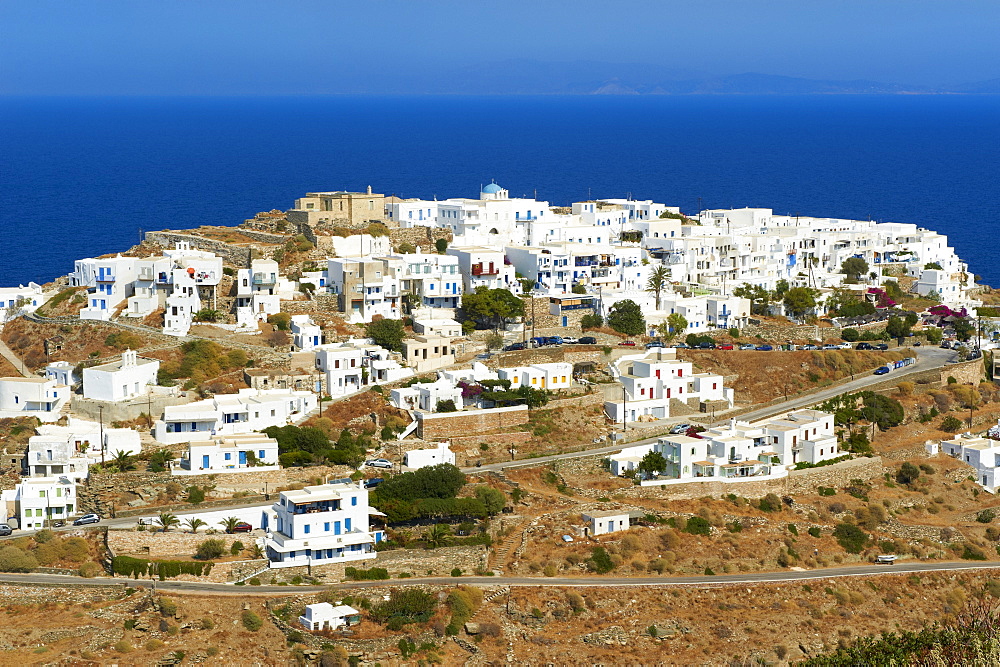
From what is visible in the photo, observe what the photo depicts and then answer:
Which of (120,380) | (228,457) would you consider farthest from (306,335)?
(228,457)

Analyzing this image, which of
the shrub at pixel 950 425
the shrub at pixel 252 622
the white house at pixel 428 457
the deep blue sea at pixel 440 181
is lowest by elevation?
the shrub at pixel 252 622

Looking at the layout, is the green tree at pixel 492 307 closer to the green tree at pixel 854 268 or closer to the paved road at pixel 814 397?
the paved road at pixel 814 397

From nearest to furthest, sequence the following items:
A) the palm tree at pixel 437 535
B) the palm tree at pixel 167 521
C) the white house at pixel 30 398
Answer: the palm tree at pixel 167 521 < the palm tree at pixel 437 535 < the white house at pixel 30 398

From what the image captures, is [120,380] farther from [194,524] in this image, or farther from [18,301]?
[18,301]

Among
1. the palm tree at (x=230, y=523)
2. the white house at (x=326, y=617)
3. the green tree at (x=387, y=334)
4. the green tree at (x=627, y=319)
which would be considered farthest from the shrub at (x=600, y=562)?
the green tree at (x=627, y=319)

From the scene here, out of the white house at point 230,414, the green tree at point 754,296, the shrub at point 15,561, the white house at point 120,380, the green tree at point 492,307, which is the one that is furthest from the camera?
the green tree at point 754,296

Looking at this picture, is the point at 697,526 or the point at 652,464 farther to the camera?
the point at 652,464

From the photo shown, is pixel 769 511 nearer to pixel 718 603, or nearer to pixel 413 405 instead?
pixel 718 603

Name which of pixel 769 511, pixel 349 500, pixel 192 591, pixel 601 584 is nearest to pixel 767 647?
pixel 601 584
